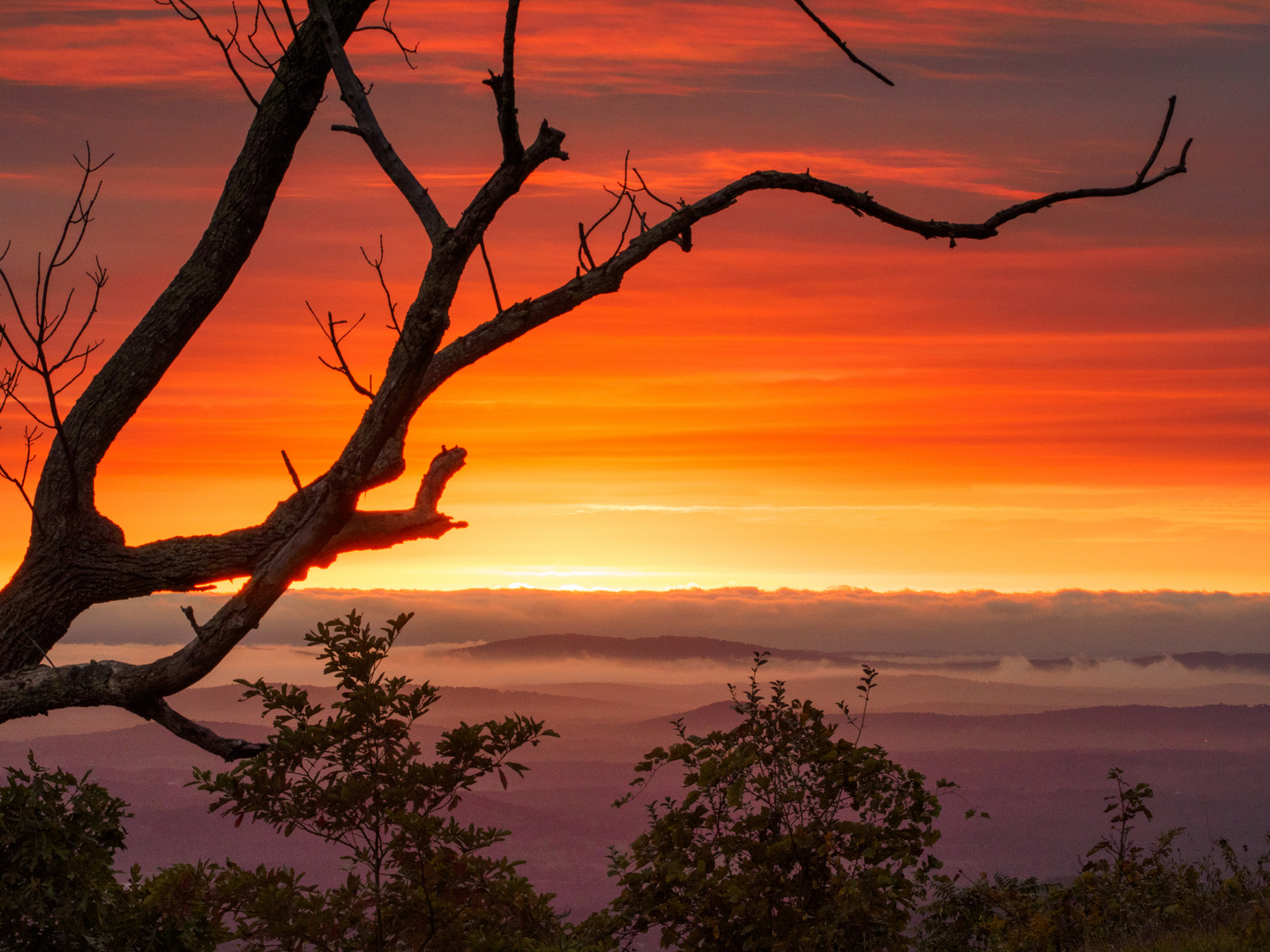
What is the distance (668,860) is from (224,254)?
17.2 ft

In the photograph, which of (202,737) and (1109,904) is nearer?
(202,737)

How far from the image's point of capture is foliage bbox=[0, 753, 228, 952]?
6148 mm

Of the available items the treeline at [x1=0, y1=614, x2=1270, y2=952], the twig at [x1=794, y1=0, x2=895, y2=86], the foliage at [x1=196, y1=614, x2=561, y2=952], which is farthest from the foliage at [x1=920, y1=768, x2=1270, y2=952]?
the twig at [x1=794, y1=0, x2=895, y2=86]

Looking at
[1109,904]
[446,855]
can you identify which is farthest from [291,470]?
[1109,904]

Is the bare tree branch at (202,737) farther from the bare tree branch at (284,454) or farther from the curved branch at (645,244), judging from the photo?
the curved branch at (645,244)

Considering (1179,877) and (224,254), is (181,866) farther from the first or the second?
(1179,877)

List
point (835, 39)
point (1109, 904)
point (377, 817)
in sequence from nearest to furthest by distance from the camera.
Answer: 1. point (835, 39)
2. point (377, 817)
3. point (1109, 904)

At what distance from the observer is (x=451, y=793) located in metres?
6.98

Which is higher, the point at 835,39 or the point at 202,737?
the point at 835,39

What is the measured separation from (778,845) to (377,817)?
2688 mm

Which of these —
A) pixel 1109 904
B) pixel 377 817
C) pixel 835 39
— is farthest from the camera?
pixel 1109 904

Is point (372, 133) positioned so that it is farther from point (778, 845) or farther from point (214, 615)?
point (778, 845)

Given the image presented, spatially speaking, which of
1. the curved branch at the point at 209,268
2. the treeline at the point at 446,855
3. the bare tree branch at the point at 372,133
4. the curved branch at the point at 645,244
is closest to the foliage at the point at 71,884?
the treeline at the point at 446,855

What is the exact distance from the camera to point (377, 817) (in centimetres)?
686
